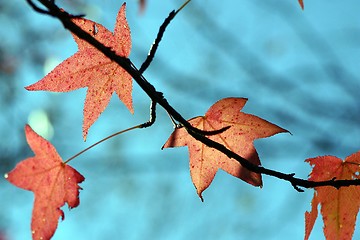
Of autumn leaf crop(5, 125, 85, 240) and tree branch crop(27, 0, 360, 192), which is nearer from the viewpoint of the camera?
tree branch crop(27, 0, 360, 192)

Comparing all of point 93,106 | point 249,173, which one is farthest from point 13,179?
point 249,173

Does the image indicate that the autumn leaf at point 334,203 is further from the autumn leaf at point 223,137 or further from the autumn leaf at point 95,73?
the autumn leaf at point 95,73

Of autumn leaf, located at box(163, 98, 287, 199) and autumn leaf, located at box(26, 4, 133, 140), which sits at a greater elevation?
autumn leaf, located at box(26, 4, 133, 140)

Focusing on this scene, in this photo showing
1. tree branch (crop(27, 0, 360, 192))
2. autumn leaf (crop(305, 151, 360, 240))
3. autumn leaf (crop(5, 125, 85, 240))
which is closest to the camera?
tree branch (crop(27, 0, 360, 192))

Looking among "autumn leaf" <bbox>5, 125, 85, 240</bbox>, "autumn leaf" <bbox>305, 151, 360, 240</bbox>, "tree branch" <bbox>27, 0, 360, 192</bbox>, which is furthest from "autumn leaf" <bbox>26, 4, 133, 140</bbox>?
"autumn leaf" <bbox>305, 151, 360, 240</bbox>

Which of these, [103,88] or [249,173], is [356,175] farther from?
[103,88]

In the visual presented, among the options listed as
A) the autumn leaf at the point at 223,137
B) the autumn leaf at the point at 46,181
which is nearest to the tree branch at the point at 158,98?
the autumn leaf at the point at 223,137

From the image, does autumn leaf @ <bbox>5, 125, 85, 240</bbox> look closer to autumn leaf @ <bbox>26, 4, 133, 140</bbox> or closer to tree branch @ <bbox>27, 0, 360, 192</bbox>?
autumn leaf @ <bbox>26, 4, 133, 140</bbox>
